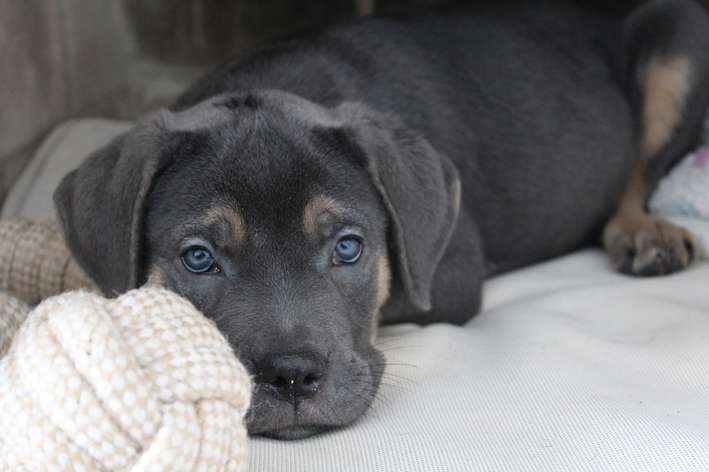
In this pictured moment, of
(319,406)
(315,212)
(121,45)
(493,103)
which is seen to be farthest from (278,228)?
(121,45)

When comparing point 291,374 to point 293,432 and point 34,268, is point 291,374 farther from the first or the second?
point 34,268

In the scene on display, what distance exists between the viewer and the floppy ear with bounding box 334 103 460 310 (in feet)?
11.1

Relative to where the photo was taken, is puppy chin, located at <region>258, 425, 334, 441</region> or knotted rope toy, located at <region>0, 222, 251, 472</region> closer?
knotted rope toy, located at <region>0, 222, 251, 472</region>

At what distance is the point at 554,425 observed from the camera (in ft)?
8.86

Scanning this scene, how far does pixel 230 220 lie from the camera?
2.95 m

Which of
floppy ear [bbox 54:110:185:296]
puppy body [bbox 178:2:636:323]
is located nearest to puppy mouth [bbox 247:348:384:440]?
floppy ear [bbox 54:110:185:296]

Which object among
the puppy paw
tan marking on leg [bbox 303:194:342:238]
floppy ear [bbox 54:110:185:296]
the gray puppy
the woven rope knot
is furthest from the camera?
the puppy paw

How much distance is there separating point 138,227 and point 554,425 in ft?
6.03

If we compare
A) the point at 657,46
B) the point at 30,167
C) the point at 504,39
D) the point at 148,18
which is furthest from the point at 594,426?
the point at 148,18

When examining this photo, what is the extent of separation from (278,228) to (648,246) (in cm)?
275

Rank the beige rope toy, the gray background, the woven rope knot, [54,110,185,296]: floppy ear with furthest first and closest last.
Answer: the gray background
the beige rope toy
[54,110,185,296]: floppy ear
the woven rope knot

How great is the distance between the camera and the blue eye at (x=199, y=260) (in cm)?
303

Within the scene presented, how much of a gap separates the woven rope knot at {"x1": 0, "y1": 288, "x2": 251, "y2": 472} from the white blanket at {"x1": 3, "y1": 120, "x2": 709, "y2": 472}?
2.13ft

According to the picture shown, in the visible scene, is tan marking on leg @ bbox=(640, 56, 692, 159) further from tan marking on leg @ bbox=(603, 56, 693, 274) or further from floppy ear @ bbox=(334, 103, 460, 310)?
floppy ear @ bbox=(334, 103, 460, 310)
